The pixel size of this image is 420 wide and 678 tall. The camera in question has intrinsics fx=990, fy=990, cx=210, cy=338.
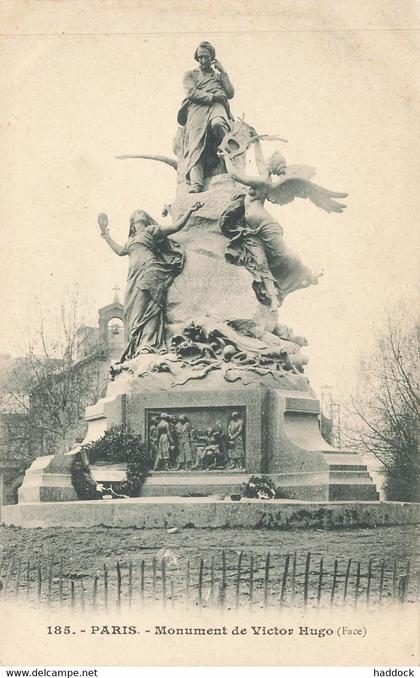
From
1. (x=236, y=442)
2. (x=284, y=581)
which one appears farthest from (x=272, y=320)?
(x=284, y=581)

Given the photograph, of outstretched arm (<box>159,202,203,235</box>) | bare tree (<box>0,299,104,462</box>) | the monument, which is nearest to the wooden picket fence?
the monument

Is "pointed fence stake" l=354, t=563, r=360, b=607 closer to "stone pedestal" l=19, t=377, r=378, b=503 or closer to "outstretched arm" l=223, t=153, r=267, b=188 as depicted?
"stone pedestal" l=19, t=377, r=378, b=503

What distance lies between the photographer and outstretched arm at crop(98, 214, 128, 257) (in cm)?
1862

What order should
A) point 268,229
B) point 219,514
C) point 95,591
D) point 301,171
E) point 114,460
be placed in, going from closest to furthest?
1. point 95,591
2. point 219,514
3. point 114,460
4. point 268,229
5. point 301,171

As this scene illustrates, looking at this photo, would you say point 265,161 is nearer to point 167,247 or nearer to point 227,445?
point 167,247

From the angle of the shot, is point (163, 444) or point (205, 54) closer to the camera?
point (163, 444)

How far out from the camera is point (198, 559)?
485 inches

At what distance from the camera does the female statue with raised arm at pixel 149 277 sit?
17781 millimetres

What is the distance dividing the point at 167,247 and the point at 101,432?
359cm

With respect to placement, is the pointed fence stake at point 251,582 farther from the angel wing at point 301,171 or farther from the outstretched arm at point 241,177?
the angel wing at point 301,171

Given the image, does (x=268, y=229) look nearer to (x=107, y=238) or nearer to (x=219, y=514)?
(x=107, y=238)

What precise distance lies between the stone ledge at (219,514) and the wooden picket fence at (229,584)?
1.64 meters

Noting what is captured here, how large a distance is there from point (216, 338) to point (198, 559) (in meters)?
5.34

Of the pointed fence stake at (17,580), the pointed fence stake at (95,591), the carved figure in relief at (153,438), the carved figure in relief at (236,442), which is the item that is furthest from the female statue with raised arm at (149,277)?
the pointed fence stake at (95,591)
